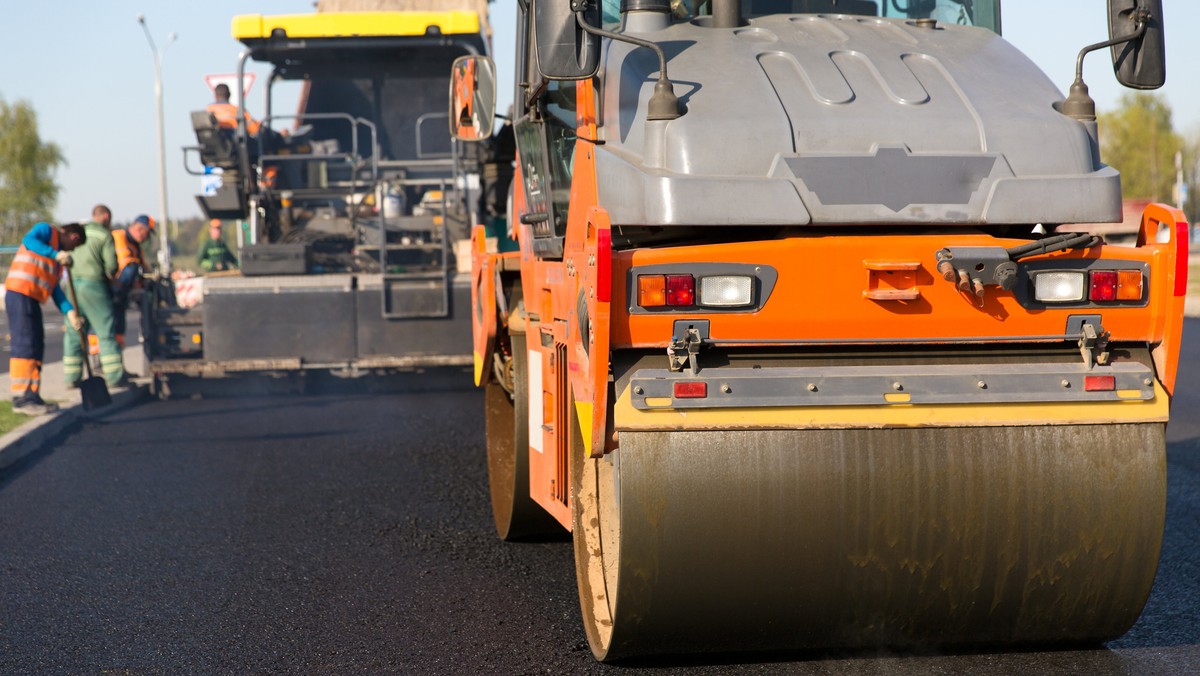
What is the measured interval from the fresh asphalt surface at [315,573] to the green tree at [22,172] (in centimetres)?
4197

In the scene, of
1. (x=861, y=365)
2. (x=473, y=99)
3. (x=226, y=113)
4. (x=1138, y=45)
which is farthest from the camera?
(x=226, y=113)

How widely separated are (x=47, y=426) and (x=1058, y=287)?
806 centimetres

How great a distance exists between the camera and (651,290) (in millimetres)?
3627

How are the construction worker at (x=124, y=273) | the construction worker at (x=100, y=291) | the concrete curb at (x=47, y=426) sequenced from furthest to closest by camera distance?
1. the construction worker at (x=124, y=273)
2. the construction worker at (x=100, y=291)
3. the concrete curb at (x=47, y=426)

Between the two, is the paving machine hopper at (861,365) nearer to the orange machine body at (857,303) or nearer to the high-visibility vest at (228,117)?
the orange machine body at (857,303)

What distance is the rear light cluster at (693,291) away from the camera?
143 inches

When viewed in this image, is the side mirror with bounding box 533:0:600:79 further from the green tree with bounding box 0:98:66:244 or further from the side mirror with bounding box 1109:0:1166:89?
the green tree with bounding box 0:98:66:244

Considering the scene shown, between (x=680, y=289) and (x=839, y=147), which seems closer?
(x=680, y=289)

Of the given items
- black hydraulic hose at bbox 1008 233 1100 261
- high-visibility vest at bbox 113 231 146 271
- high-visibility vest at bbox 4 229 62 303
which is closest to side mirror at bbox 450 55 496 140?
black hydraulic hose at bbox 1008 233 1100 261

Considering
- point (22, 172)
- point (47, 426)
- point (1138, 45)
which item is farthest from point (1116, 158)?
point (1138, 45)

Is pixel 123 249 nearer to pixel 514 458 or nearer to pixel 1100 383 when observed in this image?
pixel 514 458

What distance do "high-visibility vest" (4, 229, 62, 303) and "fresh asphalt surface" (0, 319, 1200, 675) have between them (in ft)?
6.98

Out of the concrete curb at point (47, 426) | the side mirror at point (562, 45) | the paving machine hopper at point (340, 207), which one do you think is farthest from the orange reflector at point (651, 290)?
the paving machine hopper at point (340, 207)

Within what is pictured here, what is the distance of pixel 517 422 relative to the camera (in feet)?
18.3
